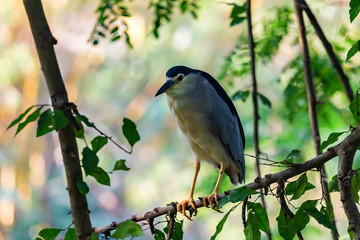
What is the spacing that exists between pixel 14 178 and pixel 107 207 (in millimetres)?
2901

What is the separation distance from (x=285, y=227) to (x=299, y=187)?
11 cm

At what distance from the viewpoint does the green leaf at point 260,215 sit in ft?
3.87

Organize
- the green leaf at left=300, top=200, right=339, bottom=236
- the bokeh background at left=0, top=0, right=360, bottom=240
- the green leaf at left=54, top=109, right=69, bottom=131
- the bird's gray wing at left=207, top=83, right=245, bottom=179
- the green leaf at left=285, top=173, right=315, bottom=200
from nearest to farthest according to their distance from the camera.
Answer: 1. the green leaf at left=54, top=109, right=69, bottom=131
2. the green leaf at left=300, top=200, right=339, bottom=236
3. the green leaf at left=285, top=173, right=315, bottom=200
4. the bird's gray wing at left=207, top=83, right=245, bottom=179
5. the bokeh background at left=0, top=0, right=360, bottom=240

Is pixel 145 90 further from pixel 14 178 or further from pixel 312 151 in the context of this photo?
pixel 312 151

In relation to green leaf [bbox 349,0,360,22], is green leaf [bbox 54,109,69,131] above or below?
below

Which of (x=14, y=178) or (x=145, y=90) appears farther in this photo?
(x=145, y=90)

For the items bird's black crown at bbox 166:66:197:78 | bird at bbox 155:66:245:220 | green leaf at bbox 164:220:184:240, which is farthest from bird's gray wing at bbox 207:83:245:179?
green leaf at bbox 164:220:184:240

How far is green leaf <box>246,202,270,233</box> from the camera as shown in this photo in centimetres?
118

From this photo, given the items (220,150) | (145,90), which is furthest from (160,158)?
(220,150)

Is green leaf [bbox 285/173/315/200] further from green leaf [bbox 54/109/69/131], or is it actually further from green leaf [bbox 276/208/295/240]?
green leaf [bbox 54/109/69/131]

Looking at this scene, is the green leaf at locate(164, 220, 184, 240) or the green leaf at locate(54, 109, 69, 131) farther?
the green leaf at locate(164, 220, 184, 240)

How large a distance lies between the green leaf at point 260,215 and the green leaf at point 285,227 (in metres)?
0.04

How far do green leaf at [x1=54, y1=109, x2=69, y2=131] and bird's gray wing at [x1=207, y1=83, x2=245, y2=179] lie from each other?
53.4 inches

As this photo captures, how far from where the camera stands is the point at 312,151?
11.3 feet
